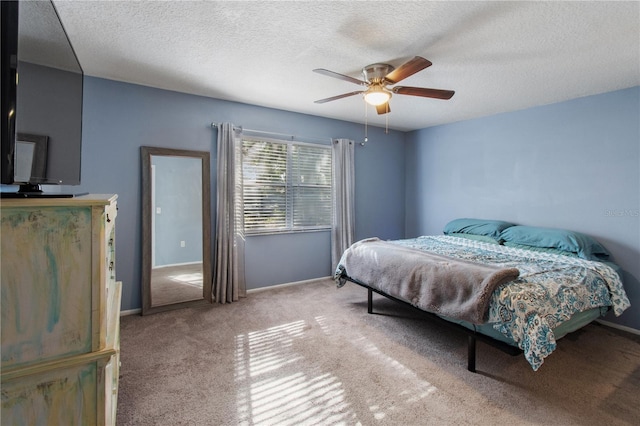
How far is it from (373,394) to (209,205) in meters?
2.63

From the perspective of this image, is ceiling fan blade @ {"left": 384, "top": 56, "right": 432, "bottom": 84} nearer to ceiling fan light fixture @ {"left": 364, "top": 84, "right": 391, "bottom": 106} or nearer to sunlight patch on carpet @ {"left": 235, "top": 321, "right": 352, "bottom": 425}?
ceiling fan light fixture @ {"left": 364, "top": 84, "right": 391, "bottom": 106}

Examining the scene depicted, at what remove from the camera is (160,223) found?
3.29 m

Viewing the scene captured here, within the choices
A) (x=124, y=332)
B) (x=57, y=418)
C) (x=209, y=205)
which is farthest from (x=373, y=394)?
(x=209, y=205)

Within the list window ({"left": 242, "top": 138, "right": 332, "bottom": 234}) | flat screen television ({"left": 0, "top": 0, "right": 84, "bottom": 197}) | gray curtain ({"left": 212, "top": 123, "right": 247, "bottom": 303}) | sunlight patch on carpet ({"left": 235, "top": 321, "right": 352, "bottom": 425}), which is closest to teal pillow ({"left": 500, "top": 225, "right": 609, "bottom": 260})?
window ({"left": 242, "top": 138, "right": 332, "bottom": 234})

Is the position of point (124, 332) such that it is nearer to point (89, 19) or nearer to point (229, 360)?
point (229, 360)

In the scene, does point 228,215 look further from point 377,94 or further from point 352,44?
point 352,44

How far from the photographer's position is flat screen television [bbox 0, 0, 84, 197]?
920mm

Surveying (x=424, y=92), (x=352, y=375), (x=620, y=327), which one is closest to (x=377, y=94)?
(x=424, y=92)

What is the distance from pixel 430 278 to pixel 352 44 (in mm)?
1945

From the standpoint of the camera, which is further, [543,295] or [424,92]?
[424,92]

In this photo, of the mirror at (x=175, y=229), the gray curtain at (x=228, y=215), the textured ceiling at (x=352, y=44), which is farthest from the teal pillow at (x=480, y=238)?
the mirror at (x=175, y=229)

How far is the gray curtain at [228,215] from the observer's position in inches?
140

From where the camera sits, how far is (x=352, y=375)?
2.14 metres

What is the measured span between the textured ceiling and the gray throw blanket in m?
1.69
